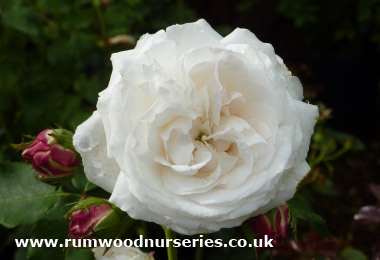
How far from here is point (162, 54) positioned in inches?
20.5

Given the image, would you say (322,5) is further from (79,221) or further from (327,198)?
(79,221)

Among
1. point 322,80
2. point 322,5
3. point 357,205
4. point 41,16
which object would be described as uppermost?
point 322,5

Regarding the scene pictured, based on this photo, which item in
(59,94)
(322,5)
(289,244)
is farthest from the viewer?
(322,5)

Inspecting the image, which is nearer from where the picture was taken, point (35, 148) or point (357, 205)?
point (35, 148)

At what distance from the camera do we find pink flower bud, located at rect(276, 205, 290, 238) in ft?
2.05

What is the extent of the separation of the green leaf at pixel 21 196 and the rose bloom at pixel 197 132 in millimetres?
233

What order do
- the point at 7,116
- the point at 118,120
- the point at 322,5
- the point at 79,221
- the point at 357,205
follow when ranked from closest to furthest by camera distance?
the point at 118,120 → the point at 79,221 → the point at 7,116 → the point at 357,205 → the point at 322,5

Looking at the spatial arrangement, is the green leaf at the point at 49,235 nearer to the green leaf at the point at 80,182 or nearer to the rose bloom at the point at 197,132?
the green leaf at the point at 80,182

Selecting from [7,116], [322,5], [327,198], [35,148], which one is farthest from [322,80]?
[35,148]

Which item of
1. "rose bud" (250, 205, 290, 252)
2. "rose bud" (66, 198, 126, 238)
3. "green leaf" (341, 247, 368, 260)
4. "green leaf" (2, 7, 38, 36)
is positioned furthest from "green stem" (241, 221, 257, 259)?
A: "green leaf" (2, 7, 38, 36)

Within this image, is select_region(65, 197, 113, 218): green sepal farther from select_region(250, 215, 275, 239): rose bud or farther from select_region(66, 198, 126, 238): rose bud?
select_region(250, 215, 275, 239): rose bud

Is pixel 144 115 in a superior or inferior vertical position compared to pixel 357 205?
inferior

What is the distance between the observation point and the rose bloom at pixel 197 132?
19.3 inches

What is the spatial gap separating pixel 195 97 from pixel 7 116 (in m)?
1.14
